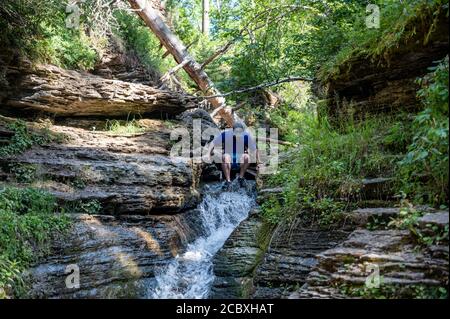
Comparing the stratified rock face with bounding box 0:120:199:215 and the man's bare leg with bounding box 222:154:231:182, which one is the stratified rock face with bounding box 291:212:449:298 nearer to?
the stratified rock face with bounding box 0:120:199:215

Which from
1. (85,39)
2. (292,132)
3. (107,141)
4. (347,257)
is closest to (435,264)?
(347,257)

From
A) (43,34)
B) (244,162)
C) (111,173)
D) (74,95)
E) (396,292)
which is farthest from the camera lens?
(244,162)

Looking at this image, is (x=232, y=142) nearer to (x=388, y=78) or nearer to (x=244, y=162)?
(x=244, y=162)

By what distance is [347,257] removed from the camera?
12.7 ft

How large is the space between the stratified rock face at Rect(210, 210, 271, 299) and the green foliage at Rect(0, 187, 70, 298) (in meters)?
2.47

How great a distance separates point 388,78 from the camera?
19.7 feet

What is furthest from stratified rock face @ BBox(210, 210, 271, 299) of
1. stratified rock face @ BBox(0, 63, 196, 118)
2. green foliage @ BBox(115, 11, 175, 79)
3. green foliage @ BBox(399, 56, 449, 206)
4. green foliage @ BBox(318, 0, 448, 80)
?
green foliage @ BBox(115, 11, 175, 79)

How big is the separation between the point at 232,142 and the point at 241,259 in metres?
4.58

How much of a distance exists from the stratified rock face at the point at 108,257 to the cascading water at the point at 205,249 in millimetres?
202

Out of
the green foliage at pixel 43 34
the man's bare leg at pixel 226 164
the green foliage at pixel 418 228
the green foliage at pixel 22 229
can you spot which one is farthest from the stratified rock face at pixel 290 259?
the green foliage at pixel 43 34

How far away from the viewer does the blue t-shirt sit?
9.86 meters

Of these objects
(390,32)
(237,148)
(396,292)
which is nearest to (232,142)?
(237,148)

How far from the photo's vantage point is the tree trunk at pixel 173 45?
12211 millimetres
